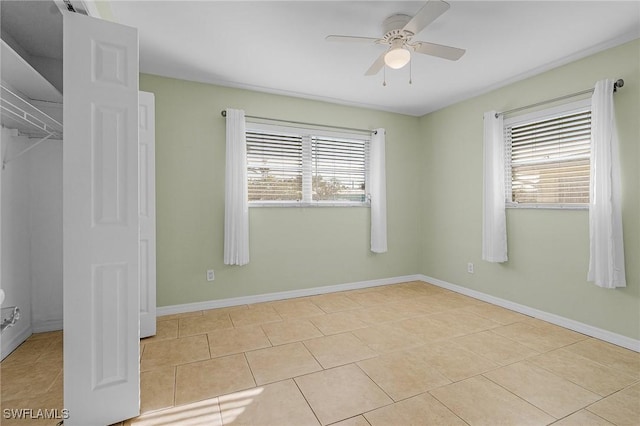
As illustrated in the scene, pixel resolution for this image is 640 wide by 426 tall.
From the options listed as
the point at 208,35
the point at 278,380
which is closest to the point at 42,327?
the point at 278,380

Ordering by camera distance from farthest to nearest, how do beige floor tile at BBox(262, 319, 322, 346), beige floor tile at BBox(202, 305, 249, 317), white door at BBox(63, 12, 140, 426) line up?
beige floor tile at BBox(202, 305, 249, 317), beige floor tile at BBox(262, 319, 322, 346), white door at BBox(63, 12, 140, 426)

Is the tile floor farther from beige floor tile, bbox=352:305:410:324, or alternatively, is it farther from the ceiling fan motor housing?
the ceiling fan motor housing

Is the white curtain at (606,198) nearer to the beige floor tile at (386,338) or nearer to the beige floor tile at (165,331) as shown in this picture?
the beige floor tile at (386,338)

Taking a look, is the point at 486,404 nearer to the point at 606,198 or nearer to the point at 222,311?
the point at 606,198

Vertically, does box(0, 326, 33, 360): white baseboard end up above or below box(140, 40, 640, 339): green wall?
below

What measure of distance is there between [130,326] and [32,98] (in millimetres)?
2162

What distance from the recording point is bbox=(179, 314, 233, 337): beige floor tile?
9.48 ft

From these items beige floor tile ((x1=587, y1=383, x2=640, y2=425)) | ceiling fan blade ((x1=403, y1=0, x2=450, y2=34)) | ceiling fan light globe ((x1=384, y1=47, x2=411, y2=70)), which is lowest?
beige floor tile ((x1=587, y1=383, x2=640, y2=425))

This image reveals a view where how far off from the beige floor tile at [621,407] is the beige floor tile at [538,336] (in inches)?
23.6

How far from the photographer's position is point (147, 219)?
2734mm

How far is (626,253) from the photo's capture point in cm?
261

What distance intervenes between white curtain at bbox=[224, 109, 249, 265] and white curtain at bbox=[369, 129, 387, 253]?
5.80ft

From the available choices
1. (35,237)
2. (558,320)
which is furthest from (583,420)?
(35,237)

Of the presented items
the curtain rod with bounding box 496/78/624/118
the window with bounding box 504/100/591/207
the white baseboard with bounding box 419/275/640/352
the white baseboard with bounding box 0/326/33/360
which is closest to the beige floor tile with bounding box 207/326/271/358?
the white baseboard with bounding box 0/326/33/360
